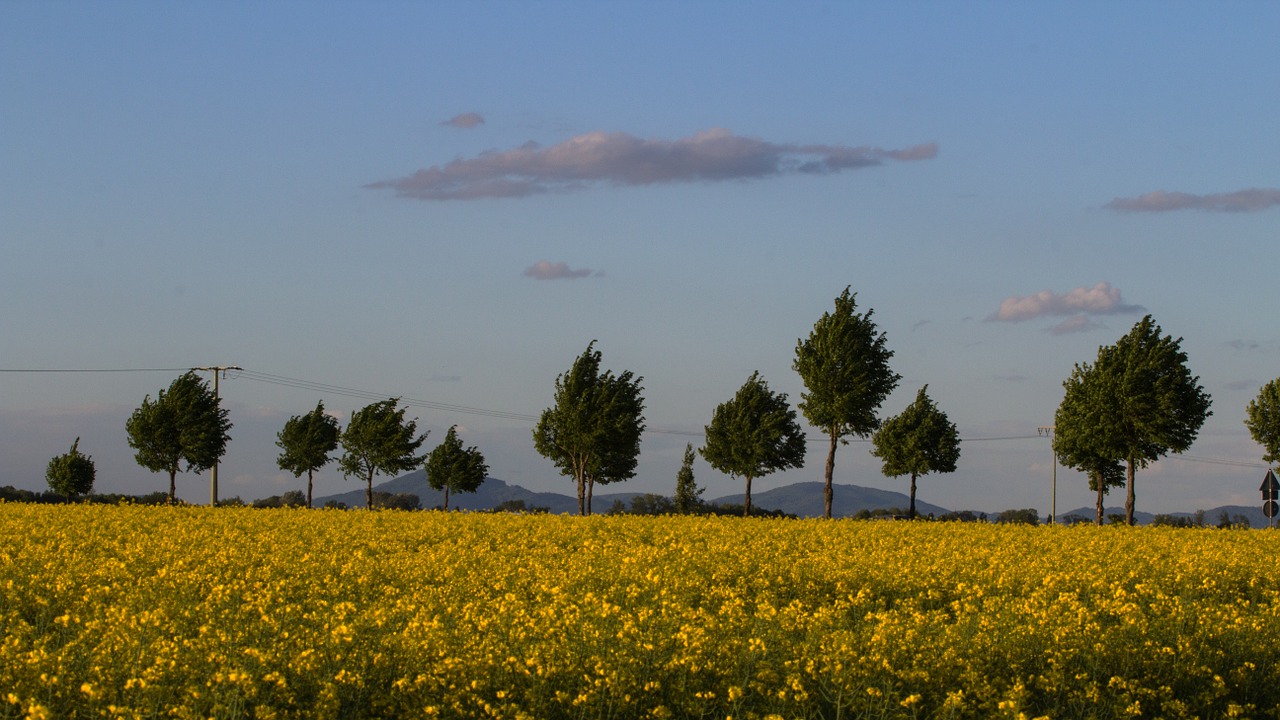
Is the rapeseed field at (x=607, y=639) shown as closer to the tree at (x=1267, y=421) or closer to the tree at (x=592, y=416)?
the tree at (x=592, y=416)

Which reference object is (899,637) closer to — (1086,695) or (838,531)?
(1086,695)

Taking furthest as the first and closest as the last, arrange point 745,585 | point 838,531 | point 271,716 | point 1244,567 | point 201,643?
point 838,531 → point 1244,567 → point 745,585 → point 201,643 → point 271,716

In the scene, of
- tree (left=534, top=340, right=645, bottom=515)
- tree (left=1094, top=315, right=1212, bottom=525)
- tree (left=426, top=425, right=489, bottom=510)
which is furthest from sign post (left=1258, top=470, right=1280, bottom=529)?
tree (left=426, top=425, right=489, bottom=510)

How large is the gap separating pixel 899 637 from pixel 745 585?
18.7 ft

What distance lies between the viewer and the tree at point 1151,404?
49781 mm

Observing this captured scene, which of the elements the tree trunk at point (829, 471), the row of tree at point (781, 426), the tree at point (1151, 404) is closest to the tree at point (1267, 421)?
the row of tree at point (781, 426)

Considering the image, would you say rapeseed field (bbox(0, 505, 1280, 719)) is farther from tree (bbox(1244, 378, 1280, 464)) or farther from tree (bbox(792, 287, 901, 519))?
tree (bbox(1244, 378, 1280, 464))

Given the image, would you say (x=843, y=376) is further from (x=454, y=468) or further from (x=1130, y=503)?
(x=454, y=468)

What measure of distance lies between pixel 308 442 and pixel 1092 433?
163 feet

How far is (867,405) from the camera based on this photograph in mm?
50250

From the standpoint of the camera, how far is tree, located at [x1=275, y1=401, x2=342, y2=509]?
77.4 meters

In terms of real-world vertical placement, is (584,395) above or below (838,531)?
above

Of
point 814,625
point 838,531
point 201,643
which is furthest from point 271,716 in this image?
point 838,531

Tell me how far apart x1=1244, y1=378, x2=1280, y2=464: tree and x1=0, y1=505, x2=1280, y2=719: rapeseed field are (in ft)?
166
